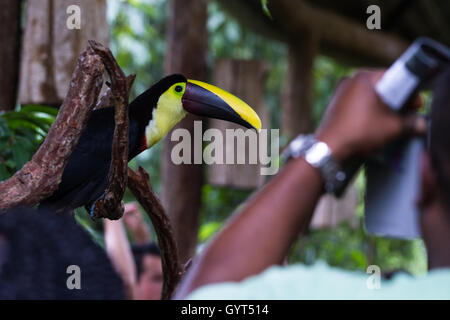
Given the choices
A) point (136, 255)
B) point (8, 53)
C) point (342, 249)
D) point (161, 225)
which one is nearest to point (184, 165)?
point (136, 255)

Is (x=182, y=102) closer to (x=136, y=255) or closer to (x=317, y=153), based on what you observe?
(x=317, y=153)

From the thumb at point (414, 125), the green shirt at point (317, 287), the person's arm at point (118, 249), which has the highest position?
the thumb at point (414, 125)

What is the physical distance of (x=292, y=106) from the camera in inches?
91.2

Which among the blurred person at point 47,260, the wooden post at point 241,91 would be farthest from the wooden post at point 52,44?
the wooden post at point 241,91

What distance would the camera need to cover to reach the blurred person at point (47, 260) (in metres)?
0.49

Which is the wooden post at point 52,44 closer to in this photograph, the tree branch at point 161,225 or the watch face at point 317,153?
the tree branch at point 161,225

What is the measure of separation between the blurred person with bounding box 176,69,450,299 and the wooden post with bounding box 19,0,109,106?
0.60 m

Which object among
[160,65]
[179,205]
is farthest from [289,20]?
[160,65]

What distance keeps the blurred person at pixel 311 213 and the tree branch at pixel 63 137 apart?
22cm

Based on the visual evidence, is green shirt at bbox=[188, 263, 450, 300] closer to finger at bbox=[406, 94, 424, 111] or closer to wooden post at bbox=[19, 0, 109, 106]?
finger at bbox=[406, 94, 424, 111]

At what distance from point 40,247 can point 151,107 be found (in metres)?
0.26

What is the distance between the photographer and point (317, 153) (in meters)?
0.48

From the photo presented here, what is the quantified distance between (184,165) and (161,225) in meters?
0.75

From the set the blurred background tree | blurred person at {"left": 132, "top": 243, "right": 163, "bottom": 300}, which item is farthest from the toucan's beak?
the blurred background tree
